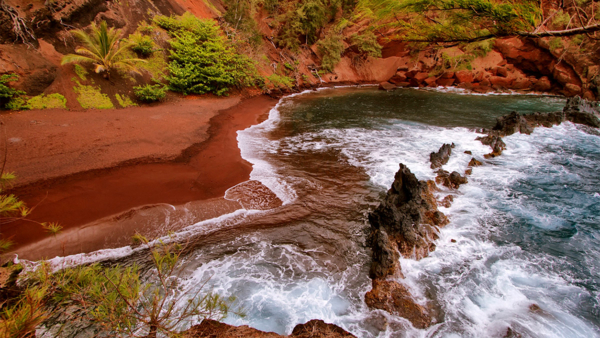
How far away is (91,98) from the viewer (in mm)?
11133

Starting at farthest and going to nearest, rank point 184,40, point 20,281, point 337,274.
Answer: point 184,40 < point 337,274 < point 20,281

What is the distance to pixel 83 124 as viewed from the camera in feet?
30.2

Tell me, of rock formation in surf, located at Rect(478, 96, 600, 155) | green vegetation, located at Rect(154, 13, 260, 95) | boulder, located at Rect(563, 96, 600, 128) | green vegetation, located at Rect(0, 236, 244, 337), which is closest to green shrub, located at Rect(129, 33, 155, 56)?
green vegetation, located at Rect(154, 13, 260, 95)

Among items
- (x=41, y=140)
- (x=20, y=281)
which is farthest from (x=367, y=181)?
(x=41, y=140)

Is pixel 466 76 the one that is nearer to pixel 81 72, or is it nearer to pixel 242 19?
pixel 242 19

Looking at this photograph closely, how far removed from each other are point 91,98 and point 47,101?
1493 mm

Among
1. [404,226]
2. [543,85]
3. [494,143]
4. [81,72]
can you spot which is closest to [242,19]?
[81,72]

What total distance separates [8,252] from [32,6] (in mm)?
12845

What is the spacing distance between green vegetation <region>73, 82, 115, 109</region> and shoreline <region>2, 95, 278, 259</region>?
449cm

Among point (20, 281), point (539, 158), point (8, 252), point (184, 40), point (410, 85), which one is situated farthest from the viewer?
point (410, 85)

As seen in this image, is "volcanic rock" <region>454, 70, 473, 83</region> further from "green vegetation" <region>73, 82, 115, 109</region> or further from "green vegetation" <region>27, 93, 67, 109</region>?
"green vegetation" <region>27, 93, 67, 109</region>

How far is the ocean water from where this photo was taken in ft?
14.1

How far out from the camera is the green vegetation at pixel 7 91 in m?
8.80

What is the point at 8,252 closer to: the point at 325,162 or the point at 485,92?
the point at 325,162
